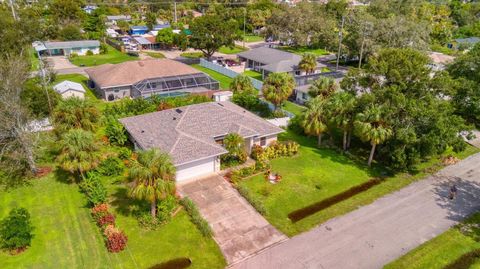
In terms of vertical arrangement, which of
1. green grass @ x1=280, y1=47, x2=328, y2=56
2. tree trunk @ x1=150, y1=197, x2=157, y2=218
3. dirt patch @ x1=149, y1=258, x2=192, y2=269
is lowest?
dirt patch @ x1=149, y1=258, x2=192, y2=269

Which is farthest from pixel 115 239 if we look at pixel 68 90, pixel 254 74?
pixel 254 74

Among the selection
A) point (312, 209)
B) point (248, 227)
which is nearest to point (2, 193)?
point (248, 227)

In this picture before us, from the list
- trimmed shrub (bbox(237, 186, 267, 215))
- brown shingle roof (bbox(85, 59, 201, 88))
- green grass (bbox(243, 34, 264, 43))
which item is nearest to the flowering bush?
trimmed shrub (bbox(237, 186, 267, 215))

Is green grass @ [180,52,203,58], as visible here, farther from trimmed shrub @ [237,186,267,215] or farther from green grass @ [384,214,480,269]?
green grass @ [384,214,480,269]

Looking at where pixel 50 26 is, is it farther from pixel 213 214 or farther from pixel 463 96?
pixel 463 96

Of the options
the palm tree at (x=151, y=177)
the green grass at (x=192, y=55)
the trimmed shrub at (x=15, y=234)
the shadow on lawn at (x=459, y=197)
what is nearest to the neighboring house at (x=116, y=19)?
the green grass at (x=192, y=55)
